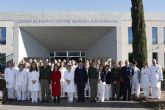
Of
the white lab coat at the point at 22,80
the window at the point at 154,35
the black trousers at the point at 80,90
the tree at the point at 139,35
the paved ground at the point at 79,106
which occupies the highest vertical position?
the window at the point at 154,35

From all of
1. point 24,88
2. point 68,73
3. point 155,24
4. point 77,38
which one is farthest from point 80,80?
point 155,24

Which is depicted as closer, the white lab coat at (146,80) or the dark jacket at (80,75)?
the dark jacket at (80,75)

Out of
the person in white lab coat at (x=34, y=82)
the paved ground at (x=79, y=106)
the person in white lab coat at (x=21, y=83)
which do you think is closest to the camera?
the paved ground at (x=79, y=106)

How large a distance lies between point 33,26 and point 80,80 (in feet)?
62.1

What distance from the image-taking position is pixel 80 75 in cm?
2067

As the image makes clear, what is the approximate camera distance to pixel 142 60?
995 inches

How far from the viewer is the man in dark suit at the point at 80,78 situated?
67.8 ft

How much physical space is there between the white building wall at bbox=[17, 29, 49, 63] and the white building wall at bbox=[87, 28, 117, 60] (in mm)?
5646

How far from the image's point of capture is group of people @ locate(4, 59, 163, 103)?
20.7 metres

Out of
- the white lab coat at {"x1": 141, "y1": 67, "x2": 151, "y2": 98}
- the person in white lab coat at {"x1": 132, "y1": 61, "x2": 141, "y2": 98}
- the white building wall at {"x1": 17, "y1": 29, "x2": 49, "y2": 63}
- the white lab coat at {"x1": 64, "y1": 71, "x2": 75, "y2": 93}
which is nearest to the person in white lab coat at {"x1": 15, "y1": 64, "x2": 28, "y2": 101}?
the white lab coat at {"x1": 64, "y1": 71, "x2": 75, "y2": 93}

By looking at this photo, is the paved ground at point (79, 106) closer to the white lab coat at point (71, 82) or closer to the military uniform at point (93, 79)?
the military uniform at point (93, 79)

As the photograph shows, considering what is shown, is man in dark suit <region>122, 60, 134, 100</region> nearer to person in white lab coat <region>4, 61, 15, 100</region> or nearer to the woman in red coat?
the woman in red coat

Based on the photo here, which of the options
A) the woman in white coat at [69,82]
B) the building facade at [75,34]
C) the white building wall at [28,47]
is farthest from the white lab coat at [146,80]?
the white building wall at [28,47]

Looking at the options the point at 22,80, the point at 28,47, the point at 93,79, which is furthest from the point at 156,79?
the point at 28,47
